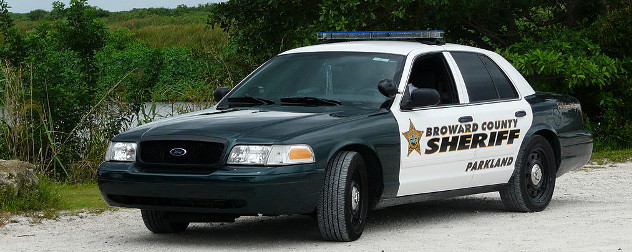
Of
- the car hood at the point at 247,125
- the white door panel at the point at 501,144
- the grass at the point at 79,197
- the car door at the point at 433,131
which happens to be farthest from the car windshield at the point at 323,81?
the grass at the point at 79,197

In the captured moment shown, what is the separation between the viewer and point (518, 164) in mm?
10789

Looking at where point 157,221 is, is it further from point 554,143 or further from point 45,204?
point 554,143

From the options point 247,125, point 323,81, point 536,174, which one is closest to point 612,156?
point 536,174

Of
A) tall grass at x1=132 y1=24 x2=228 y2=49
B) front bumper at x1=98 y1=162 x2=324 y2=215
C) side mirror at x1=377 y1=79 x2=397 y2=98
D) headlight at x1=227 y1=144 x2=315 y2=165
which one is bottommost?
tall grass at x1=132 y1=24 x2=228 y2=49

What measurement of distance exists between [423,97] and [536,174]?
6.73 ft

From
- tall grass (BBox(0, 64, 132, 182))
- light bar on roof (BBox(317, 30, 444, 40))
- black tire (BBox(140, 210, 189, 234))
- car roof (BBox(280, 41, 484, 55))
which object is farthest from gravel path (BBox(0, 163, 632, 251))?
tall grass (BBox(0, 64, 132, 182))

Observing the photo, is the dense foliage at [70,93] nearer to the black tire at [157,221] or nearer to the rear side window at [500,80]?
the black tire at [157,221]

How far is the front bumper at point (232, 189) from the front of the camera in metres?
8.38

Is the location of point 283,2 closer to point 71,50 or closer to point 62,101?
point 71,50

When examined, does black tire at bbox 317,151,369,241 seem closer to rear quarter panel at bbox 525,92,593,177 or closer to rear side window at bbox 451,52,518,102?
rear side window at bbox 451,52,518,102

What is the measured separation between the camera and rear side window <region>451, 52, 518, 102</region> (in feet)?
34.6

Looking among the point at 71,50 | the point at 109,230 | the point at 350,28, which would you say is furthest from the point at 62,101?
the point at 109,230

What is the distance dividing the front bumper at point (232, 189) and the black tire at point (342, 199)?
119 mm

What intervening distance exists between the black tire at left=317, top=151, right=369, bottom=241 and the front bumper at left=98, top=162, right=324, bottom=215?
0.12 meters
